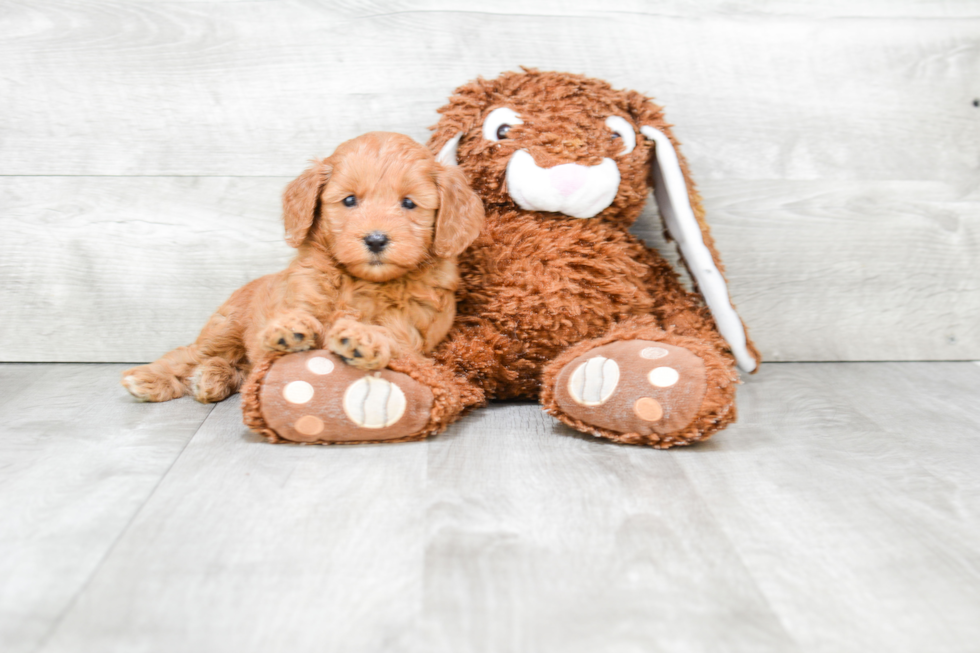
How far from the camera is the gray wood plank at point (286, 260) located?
1603mm

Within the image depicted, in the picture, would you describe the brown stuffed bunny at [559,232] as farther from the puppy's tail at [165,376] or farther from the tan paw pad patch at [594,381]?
the puppy's tail at [165,376]

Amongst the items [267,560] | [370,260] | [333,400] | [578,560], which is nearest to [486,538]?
[578,560]

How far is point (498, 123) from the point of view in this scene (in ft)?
4.44

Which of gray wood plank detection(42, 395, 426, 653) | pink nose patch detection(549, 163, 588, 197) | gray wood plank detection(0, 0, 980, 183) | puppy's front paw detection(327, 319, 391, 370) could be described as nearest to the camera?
gray wood plank detection(42, 395, 426, 653)

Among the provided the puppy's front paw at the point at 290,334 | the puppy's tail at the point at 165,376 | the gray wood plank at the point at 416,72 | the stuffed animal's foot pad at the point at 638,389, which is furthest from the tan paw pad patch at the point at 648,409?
the puppy's tail at the point at 165,376

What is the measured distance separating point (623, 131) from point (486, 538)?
0.80 meters

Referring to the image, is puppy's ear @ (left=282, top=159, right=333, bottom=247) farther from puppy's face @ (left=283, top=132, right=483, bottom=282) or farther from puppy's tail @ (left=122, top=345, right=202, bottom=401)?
puppy's tail @ (left=122, top=345, right=202, bottom=401)

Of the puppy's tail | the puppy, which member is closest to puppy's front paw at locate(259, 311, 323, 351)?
the puppy

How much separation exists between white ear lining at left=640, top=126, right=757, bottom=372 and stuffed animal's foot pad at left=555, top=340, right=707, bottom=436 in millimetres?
264

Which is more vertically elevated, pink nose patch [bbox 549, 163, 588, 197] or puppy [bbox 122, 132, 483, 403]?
pink nose patch [bbox 549, 163, 588, 197]

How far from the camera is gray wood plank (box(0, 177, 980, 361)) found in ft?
5.26

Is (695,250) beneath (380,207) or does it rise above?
beneath

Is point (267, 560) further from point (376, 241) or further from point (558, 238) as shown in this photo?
point (558, 238)

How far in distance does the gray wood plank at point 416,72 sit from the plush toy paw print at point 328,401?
623mm
